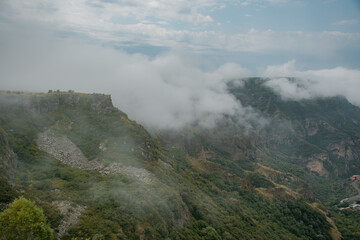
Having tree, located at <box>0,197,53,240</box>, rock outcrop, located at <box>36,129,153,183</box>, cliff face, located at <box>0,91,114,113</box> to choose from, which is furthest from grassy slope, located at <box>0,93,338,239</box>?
tree, located at <box>0,197,53,240</box>

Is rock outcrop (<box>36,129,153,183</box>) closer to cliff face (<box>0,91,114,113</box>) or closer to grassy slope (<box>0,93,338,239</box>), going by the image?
grassy slope (<box>0,93,338,239</box>)

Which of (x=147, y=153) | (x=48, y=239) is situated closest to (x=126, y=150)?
→ (x=147, y=153)

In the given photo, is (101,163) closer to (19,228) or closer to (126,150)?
(126,150)

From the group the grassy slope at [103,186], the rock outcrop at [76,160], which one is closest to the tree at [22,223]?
the grassy slope at [103,186]

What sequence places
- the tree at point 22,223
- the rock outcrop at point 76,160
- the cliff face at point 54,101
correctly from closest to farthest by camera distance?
1. the tree at point 22,223
2. the rock outcrop at point 76,160
3. the cliff face at point 54,101

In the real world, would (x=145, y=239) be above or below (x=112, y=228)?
below

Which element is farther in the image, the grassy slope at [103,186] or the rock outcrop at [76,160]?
the rock outcrop at [76,160]

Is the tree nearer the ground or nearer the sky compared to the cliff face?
nearer the ground

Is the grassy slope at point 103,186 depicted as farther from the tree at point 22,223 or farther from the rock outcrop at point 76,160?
the tree at point 22,223

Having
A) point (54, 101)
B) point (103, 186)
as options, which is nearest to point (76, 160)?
point (103, 186)
